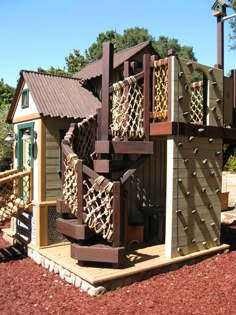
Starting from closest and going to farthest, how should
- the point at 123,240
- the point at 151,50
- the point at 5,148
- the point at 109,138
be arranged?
the point at 109,138 < the point at 123,240 < the point at 151,50 < the point at 5,148

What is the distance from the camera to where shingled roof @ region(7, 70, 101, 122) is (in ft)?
24.9

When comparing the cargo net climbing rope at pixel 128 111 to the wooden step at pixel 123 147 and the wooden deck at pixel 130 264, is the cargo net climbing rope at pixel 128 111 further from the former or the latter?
the wooden deck at pixel 130 264

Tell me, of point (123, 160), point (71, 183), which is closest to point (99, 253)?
point (71, 183)

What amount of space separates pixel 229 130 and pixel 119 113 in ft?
8.84

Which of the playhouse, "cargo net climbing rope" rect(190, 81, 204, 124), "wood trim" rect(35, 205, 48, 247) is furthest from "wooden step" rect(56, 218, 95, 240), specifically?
"cargo net climbing rope" rect(190, 81, 204, 124)

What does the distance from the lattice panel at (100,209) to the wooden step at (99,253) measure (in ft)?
0.64

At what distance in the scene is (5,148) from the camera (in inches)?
850

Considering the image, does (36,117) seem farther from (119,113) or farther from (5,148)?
(5,148)

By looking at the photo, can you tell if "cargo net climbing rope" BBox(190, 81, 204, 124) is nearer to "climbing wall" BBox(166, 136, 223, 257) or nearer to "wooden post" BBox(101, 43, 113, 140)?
"climbing wall" BBox(166, 136, 223, 257)

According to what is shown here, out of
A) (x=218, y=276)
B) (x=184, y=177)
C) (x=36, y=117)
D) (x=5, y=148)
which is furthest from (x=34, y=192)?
(x=5, y=148)

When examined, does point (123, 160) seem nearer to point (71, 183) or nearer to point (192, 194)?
point (71, 183)

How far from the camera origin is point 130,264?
238 inches

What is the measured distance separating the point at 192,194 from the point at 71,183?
2.35 metres

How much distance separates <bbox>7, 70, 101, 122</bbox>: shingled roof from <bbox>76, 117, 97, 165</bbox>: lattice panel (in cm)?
63
